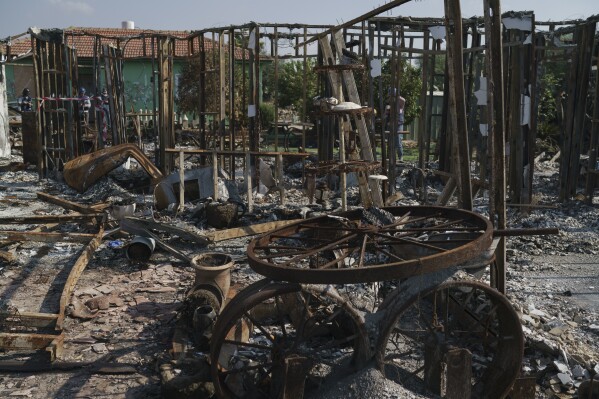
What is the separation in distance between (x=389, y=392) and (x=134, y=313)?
3207mm

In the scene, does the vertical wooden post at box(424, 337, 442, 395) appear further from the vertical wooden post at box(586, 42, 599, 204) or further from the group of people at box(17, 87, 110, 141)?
the group of people at box(17, 87, 110, 141)

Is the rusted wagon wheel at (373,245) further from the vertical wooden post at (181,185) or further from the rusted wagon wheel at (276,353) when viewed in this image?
the vertical wooden post at (181,185)

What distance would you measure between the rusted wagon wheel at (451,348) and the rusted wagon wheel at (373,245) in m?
0.23

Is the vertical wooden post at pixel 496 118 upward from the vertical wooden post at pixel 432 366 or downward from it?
upward

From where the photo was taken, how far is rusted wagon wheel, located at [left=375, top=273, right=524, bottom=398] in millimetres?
3920

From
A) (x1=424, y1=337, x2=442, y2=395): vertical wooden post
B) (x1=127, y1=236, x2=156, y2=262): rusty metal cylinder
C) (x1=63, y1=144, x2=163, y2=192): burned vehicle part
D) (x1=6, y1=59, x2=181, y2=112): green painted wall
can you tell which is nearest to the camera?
(x1=424, y1=337, x2=442, y2=395): vertical wooden post

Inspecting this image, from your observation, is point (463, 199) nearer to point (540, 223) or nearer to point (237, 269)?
point (237, 269)

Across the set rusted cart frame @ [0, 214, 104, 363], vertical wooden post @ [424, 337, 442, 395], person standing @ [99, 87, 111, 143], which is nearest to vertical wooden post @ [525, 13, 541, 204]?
vertical wooden post @ [424, 337, 442, 395]

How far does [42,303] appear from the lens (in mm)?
6516

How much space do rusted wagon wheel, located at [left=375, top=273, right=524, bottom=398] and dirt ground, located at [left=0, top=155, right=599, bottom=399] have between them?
13.7 inches

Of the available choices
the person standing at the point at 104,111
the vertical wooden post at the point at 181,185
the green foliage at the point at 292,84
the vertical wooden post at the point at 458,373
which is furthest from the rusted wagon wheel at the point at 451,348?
the green foliage at the point at 292,84

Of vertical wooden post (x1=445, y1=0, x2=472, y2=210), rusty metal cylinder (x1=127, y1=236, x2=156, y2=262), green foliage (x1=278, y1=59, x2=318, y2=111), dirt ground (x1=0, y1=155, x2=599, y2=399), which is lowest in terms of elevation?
dirt ground (x1=0, y1=155, x2=599, y2=399)

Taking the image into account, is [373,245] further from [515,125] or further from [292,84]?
[292,84]

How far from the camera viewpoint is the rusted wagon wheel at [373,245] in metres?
3.63
